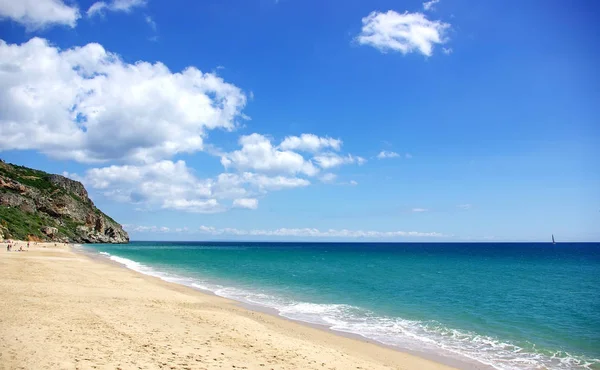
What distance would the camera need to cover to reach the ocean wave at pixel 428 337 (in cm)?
1509

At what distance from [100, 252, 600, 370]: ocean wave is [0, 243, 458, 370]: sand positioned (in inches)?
75.7

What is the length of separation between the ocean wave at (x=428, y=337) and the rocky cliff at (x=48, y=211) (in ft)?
281

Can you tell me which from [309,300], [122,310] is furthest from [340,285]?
[122,310]

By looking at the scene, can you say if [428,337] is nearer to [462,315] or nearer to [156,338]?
[462,315]

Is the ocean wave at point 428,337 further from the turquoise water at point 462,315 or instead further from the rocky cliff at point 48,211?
the rocky cliff at point 48,211

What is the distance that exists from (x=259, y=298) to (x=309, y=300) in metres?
4.00

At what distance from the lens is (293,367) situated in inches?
457

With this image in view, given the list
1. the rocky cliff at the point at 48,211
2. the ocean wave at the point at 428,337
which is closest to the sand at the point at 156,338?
the ocean wave at the point at 428,337

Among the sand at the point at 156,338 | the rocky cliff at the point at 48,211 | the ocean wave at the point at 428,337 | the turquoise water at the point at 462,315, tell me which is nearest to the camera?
the sand at the point at 156,338

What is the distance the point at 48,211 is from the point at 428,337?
152361 mm

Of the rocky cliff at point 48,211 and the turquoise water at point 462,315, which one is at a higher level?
the rocky cliff at point 48,211

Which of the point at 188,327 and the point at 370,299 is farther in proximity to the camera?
the point at 370,299

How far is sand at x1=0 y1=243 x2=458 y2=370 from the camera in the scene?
10.7 m

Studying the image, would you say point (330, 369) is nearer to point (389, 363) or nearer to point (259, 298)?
point (389, 363)
